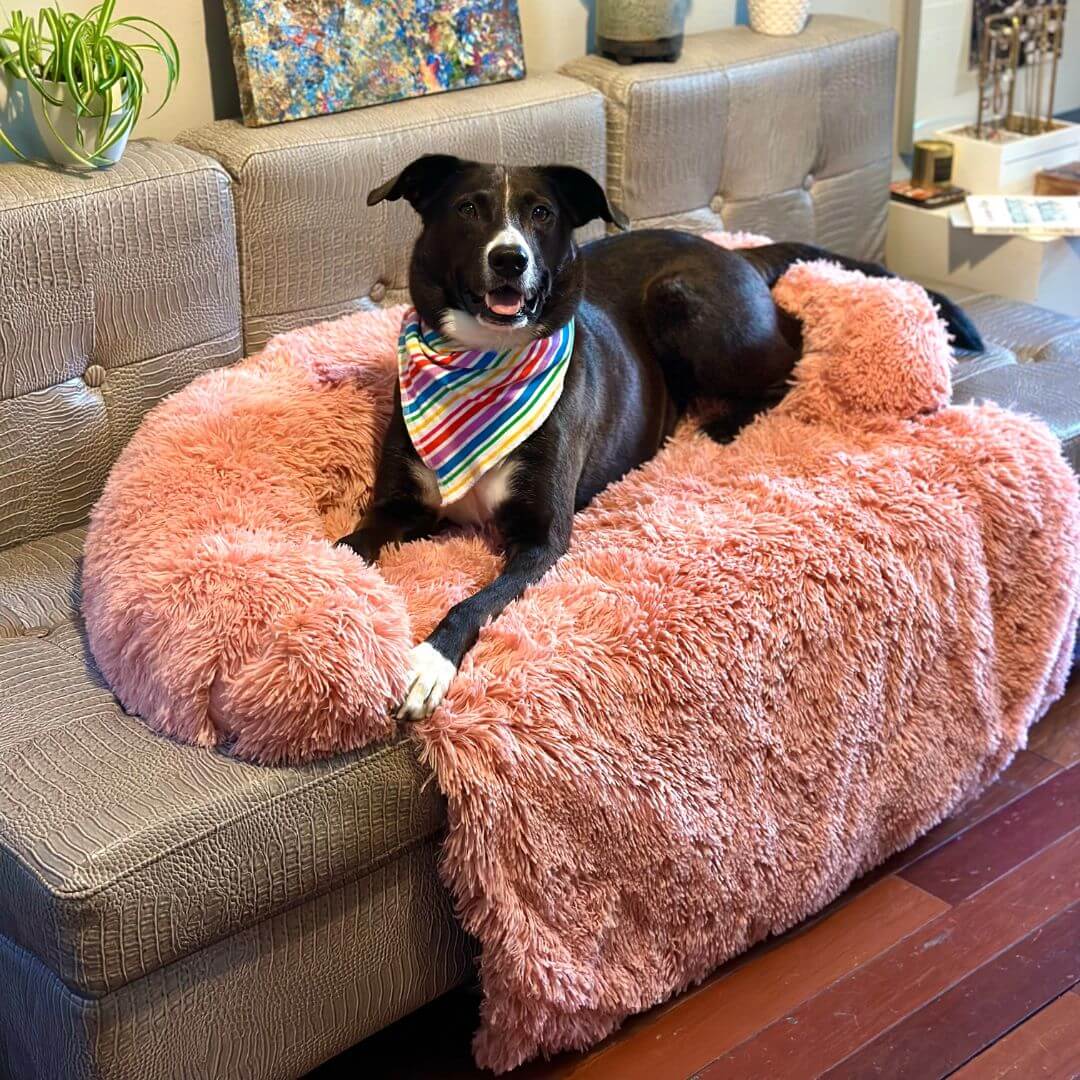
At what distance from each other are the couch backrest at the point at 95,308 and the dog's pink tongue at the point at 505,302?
493 millimetres

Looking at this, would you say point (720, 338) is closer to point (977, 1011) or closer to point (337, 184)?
point (337, 184)

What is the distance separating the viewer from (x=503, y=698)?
155 centimetres

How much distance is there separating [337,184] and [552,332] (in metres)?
0.48

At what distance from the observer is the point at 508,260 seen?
69.2 inches

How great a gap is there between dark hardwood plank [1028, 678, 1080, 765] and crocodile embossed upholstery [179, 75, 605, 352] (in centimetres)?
122

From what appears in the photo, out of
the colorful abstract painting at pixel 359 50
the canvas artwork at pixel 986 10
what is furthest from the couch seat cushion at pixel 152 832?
the canvas artwork at pixel 986 10

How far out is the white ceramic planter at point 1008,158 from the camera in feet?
9.95

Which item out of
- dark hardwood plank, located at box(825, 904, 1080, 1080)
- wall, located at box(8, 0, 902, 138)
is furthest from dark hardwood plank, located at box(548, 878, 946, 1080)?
wall, located at box(8, 0, 902, 138)

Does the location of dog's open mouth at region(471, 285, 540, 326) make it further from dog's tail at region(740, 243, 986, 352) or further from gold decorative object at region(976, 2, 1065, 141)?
gold decorative object at region(976, 2, 1065, 141)

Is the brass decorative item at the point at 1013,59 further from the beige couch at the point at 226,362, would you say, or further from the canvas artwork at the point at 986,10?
the beige couch at the point at 226,362

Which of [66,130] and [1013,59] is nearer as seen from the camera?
[66,130]

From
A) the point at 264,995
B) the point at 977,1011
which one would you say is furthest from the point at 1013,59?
the point at 264,995

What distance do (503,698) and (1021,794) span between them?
3.15ft

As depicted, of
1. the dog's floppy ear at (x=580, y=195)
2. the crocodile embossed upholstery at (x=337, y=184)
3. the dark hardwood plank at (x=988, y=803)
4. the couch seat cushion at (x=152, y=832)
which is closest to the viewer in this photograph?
the couch seat cushion at (x=152, y=832)
